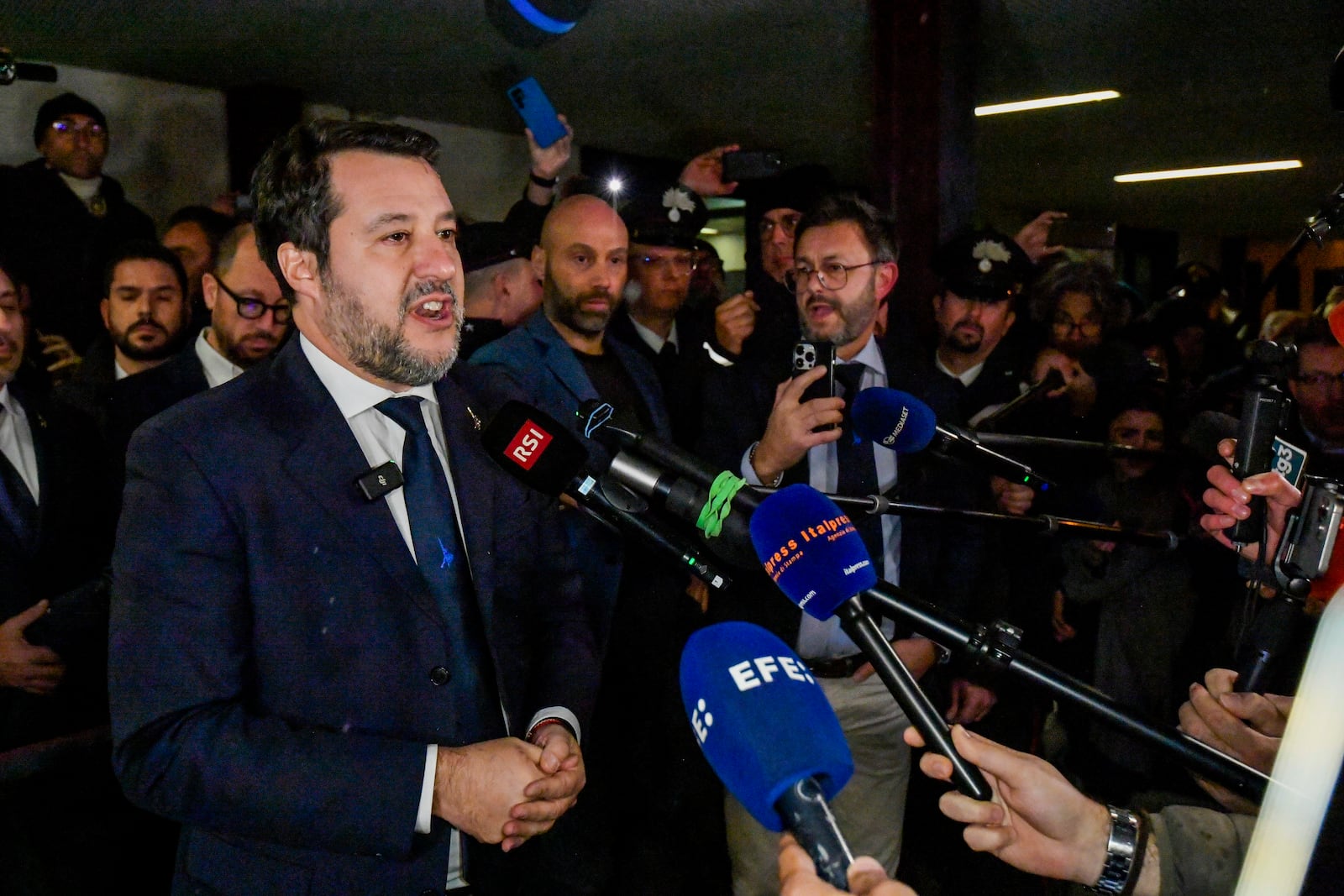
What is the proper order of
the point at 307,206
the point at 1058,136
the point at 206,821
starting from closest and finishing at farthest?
the point at 206,821, the point at 307,206, the point at 1058,136

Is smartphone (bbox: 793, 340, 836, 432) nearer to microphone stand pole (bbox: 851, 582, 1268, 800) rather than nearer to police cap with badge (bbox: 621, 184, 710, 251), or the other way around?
microphone stand pole (bbox: 851, 582, 1268, 800)

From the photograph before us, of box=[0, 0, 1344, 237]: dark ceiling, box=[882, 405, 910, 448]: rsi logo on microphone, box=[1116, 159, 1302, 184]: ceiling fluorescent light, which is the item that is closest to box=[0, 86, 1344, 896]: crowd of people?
box=[882, 405, 910, 448]: rsi logo on microphone

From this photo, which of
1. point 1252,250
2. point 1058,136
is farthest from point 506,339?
point 1252,250

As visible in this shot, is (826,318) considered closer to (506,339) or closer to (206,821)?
(506,339)

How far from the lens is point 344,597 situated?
4.66 feet

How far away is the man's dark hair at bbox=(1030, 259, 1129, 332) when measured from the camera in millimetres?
3621

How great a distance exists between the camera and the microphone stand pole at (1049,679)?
103 centimetres

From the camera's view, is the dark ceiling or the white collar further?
the dark ceiling

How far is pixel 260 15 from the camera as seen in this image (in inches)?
191

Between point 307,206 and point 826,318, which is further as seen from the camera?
point 826,318

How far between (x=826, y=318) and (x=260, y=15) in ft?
12.3

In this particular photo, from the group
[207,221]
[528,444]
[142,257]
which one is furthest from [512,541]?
[207,221]

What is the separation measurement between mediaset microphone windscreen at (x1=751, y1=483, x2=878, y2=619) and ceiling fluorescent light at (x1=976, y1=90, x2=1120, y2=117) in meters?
6.08

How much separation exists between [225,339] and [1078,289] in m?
2.80
